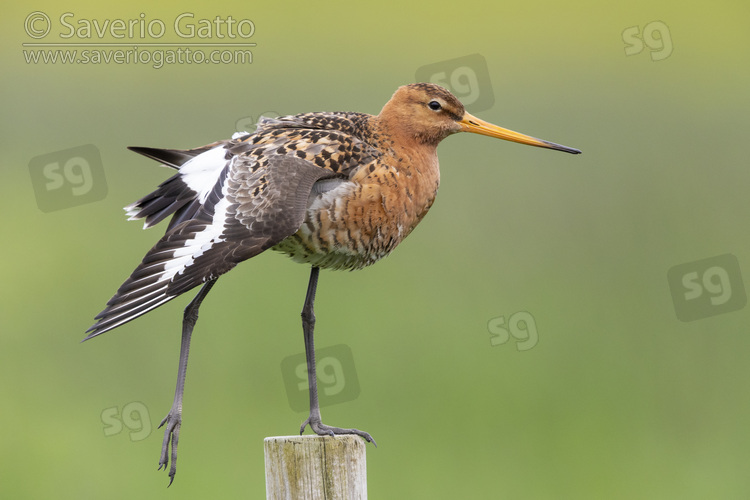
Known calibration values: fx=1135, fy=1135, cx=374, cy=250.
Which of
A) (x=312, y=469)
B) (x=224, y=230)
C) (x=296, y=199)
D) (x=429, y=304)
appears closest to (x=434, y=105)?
(x=296, y=199)

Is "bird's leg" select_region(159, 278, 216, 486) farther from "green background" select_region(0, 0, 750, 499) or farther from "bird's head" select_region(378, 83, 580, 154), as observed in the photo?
"green background" select_region(0, 0, 750, 499)

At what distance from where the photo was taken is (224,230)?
21.4 feet

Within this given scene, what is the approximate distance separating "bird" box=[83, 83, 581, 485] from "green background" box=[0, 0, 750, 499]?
3937 mm


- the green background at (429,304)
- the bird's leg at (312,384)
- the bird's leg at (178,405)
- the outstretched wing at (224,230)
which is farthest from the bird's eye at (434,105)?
the green background at (429,304)

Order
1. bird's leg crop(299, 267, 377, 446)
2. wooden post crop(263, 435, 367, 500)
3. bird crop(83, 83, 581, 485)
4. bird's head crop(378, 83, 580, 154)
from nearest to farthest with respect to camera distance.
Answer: wooden post crop(263, 435, 367, 500), bird crop(83, 83, 581, 485), bird's leg crop(299, 267, 377, 446), bird's head crop(378, 83, 580, 154)

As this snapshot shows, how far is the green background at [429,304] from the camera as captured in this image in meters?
11.1

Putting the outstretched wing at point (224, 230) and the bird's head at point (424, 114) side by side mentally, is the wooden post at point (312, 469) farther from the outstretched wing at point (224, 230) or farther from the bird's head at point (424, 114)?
the bird's head at point (424, 114)

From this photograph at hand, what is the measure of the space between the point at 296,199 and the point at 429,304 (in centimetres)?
639

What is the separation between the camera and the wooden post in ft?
19.6

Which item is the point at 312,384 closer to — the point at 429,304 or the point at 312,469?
the point at 312,469

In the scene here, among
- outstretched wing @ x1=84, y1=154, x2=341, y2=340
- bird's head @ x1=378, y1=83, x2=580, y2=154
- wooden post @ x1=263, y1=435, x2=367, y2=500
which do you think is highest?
bird's head @ x1=378, y1=83, x2=580, y2=154

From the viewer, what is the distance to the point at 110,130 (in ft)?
47.2

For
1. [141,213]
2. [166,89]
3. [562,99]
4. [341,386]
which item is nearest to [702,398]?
[341,386]

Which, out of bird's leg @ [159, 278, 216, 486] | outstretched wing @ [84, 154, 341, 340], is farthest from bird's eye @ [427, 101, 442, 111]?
bird's leg @ [159, 278, 216, 486]
